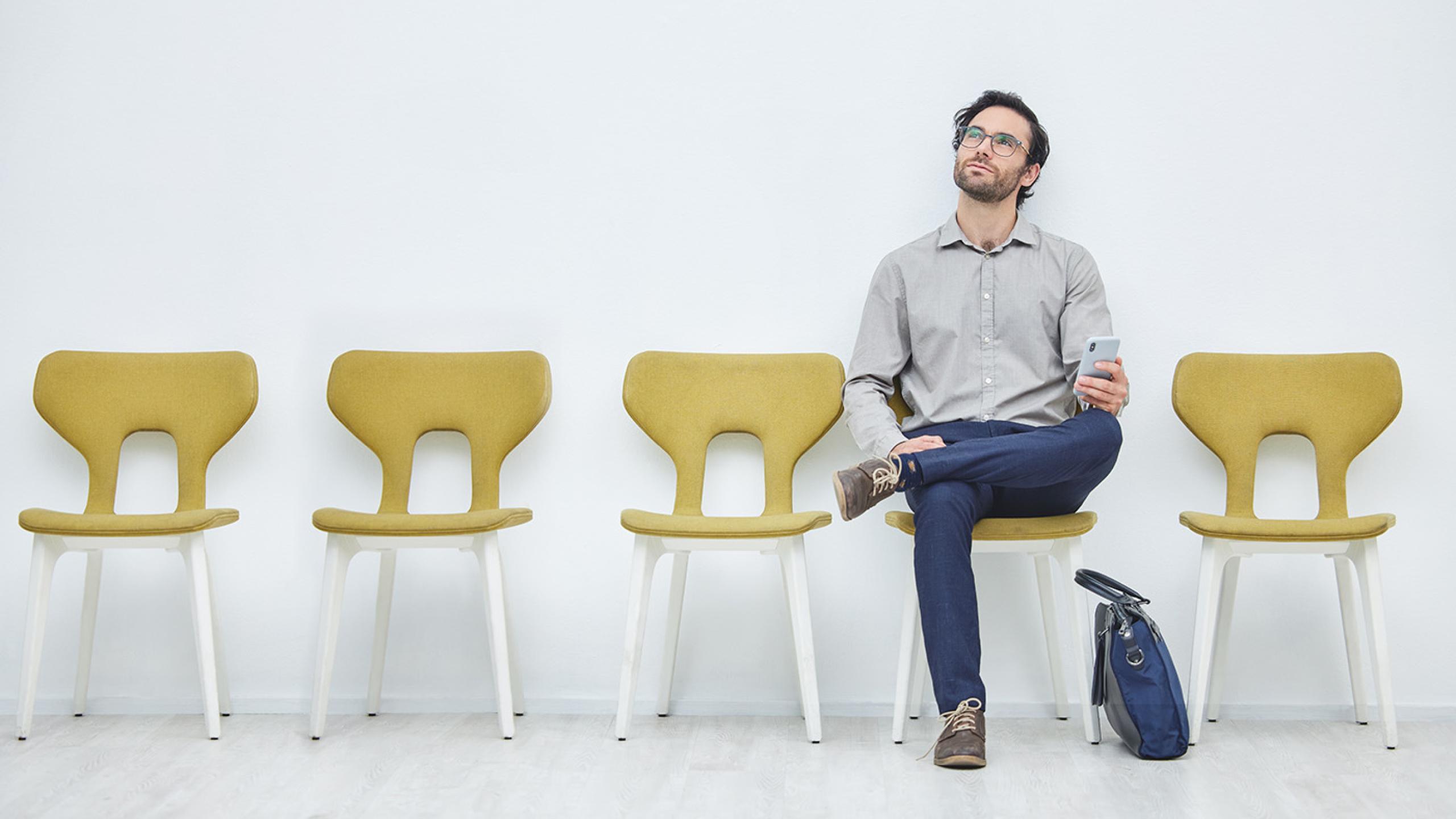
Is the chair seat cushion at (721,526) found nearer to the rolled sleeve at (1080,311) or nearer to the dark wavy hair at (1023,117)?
the rolled sleeve at (1080,311)

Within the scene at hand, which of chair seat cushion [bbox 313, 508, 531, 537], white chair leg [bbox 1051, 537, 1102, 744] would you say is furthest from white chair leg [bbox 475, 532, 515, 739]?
white chair leg [bbox 1051, 537, 1102, 744]

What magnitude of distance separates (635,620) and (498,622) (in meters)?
0.31

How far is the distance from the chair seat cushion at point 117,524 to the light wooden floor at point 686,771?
0.46 meters

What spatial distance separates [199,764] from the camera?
2426 mm

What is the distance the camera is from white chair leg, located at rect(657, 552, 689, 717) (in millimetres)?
2840

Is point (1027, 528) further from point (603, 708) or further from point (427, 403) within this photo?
point (427, 403)

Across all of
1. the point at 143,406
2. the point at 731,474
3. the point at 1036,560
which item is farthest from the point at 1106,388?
the point at 143,406

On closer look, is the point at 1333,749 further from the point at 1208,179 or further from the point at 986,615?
the point at 1208,179

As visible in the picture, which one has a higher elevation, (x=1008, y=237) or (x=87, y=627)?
(x=1008, y=237)

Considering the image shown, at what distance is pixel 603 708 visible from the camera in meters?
2.94

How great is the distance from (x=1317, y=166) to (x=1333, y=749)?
4.62 feet

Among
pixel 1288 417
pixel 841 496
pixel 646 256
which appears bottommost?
pixel 841 496

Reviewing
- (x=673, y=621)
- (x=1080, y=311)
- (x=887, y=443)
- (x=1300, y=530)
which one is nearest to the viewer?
(x=1300, y=530)

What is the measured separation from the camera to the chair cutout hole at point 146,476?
10.0ft
